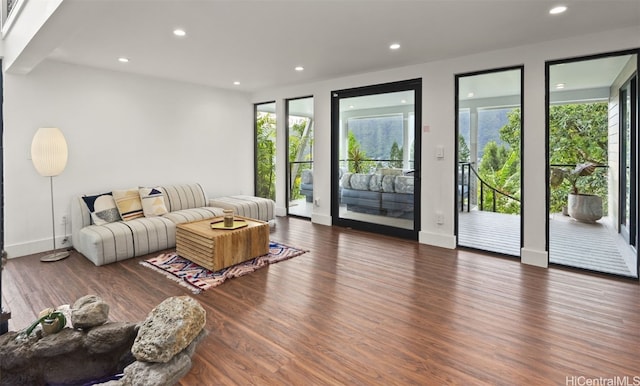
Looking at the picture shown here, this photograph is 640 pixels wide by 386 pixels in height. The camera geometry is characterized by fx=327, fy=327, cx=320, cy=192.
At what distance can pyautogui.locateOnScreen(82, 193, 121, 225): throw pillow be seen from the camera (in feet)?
13.4

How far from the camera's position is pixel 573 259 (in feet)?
12.4

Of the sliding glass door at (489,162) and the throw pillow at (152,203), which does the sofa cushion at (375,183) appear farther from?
the throw pillow at (152,203)

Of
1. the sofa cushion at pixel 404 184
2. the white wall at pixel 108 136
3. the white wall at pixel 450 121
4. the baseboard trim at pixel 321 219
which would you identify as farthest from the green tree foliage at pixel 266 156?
the sofa cushion at pixel 404 184

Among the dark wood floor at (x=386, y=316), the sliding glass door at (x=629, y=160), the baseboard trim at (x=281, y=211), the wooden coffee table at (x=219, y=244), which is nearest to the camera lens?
the dark wood floor at (x=386, y=316)

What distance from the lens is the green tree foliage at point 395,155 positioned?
490cm

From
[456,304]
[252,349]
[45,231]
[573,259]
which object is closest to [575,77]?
[573,259]

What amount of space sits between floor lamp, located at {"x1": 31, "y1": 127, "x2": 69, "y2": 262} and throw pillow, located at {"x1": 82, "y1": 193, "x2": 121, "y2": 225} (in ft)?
1.54

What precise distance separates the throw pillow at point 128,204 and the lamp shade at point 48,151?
70 cm

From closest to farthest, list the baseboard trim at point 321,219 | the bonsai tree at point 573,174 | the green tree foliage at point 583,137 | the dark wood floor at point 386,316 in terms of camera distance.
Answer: the dark wood floor at point 386,316 < the bonsai tree at point 573,174 < the green tree foliage at point 583,137 < the baseboard trim at point 321,219

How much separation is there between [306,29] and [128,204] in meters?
3.18

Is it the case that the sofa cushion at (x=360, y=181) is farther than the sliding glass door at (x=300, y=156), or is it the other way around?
the sliding glass door at (x=300, y=156)

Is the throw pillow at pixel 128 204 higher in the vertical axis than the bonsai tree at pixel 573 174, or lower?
lower

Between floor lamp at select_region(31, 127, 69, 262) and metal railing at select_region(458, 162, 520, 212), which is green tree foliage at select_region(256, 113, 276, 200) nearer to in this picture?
floor lamp at select_region(31, 127, 69, 262)

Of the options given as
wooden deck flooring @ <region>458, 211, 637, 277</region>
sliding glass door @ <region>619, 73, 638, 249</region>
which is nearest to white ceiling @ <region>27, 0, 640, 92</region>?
sliding glass door @ <region>619, 73, 638, 249</region>
